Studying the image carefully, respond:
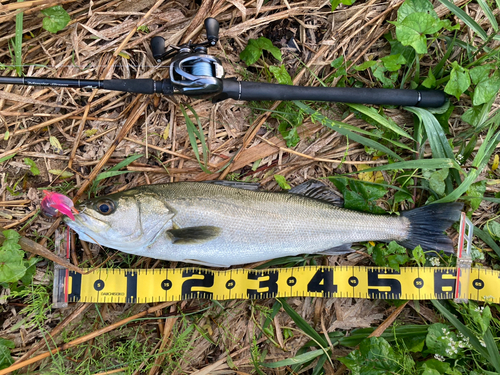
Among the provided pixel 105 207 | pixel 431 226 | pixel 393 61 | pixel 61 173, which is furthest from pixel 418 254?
pixel 61 173

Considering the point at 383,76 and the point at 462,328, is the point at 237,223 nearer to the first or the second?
the point at 383,76

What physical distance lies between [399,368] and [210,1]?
3893mm

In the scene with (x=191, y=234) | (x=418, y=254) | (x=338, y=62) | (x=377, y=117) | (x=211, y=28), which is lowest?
(x=418, y=254)

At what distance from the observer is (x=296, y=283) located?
348 centimetres

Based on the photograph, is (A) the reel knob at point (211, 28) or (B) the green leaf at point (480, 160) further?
(B) the green leaf at point (480, 160)

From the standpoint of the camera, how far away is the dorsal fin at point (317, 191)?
3.46 metres

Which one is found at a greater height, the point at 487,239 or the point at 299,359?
the point at 487,239

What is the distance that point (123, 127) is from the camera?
3447 mm

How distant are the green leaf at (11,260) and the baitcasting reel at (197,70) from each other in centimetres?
202

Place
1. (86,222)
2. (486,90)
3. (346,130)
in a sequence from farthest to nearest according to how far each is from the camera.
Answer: (346,130), (486,90), (86,222)

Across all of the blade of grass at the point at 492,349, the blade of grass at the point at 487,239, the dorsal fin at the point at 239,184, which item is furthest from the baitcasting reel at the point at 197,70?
the blade of grass at the point at 492,349

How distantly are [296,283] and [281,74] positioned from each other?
2.08 metres

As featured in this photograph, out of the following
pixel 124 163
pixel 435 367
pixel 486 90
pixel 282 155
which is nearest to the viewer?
pixel 435 367

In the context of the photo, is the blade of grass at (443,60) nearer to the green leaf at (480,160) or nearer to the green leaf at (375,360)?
the green leaf at (480,160)
